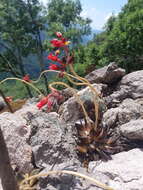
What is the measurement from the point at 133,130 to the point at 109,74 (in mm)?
2159

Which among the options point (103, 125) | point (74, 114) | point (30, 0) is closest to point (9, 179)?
point (103, 125)

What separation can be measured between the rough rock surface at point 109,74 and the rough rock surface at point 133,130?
6.72 ft

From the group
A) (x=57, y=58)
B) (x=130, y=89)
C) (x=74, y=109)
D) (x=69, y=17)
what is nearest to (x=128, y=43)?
(x=130, y=89)

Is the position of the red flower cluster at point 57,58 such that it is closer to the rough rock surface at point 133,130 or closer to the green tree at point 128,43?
the rough rock surface at point 133,130

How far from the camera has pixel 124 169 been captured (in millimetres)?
1955

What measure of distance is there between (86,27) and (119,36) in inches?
573

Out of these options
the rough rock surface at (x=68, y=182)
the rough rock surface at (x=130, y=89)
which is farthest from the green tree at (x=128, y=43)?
the rough rock surface at (x=68, y=182)

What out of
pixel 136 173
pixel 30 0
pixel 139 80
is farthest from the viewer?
pixel 30 0

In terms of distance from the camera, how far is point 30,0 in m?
18.6

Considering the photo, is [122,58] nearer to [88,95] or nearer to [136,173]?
[88,95]

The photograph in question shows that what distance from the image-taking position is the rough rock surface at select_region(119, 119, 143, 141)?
7.33 feet

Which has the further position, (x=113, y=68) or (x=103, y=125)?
(x=113, y=68)

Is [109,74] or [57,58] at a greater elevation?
[57,58]

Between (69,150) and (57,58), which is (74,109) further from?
(69,150)
